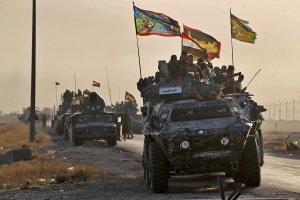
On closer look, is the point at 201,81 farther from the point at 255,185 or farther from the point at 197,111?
the point at 255,185

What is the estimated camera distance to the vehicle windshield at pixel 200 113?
12.2 metres

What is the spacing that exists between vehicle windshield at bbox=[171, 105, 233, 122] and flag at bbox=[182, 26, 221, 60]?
31.4 feet

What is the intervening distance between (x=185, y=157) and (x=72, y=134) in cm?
2205

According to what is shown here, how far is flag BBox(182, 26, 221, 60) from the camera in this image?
71.9 feet

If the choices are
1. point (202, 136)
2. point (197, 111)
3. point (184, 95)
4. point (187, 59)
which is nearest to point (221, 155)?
point (202, 136)

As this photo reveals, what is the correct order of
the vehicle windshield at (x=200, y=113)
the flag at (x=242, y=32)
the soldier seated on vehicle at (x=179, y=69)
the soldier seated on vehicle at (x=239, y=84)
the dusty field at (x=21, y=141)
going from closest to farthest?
the vehicle windshield at (x=200, y=113) → the soldier seated on vehicle at (x=179, y=69) → the soldier seated on vehicle at (x=239, y=84) → the flag at (x=242, y=32) → the dusty field at (x=21, y=141)

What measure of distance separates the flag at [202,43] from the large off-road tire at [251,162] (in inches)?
405

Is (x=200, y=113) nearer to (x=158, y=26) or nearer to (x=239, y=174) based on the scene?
(x=239, y=174)

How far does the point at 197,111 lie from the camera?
12.3 metres

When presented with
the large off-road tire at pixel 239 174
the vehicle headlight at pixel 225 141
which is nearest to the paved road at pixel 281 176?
the large off-road tire at pixel 239 174

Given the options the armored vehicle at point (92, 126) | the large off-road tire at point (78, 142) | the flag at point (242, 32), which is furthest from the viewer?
the large off-road tire at point (78, 142)

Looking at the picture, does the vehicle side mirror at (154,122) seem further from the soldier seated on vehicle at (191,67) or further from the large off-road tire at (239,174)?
the soldier seated on vehicle at (191,67)

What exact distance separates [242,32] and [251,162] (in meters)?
13.4

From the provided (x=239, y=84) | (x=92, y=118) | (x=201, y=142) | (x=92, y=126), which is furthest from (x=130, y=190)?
(x=92, y=118)
